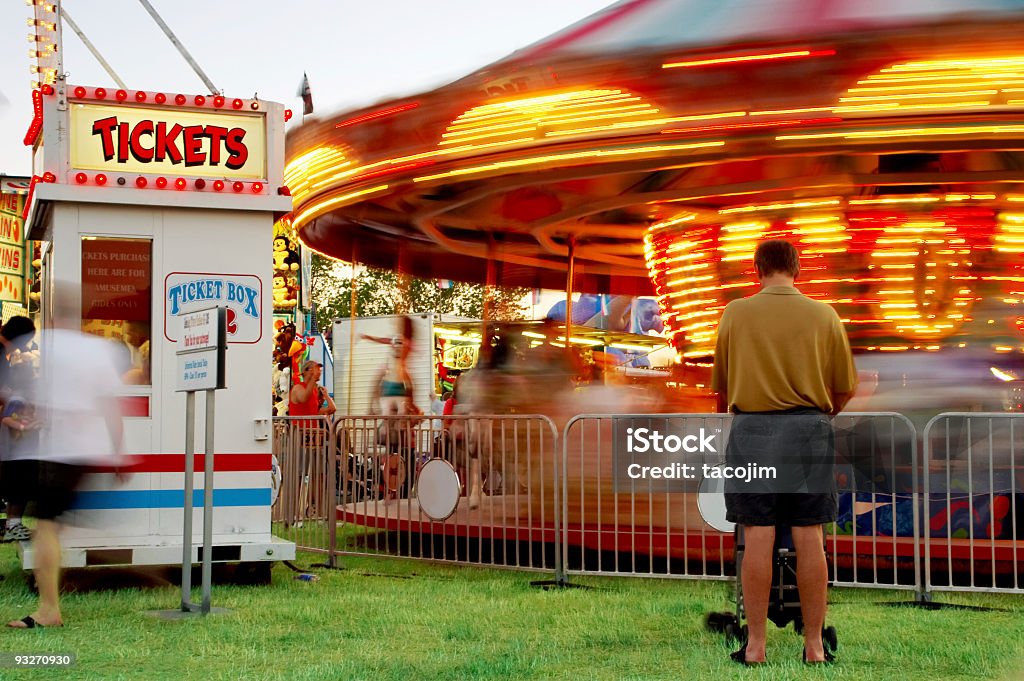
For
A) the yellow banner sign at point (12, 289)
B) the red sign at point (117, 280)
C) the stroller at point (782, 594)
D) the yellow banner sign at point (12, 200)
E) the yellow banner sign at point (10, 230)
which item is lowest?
the stroller at point (782, 594)

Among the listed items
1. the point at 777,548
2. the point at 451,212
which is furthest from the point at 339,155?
the point at 777,548

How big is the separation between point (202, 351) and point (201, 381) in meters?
0.15

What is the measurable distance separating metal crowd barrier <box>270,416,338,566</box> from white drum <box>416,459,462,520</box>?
3.05ft

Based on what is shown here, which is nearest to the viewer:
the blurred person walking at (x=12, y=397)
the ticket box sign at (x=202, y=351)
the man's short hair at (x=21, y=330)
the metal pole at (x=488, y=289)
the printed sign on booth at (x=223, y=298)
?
the blurred person walking at (x=12, y=397)

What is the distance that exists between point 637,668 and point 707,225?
5808 mm

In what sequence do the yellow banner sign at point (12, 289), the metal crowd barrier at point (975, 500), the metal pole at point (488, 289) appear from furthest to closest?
the yellow banner sign at point (12, 289) → the metal pole at point (488, 289) → the metal crowd barrier at point (975, 500)

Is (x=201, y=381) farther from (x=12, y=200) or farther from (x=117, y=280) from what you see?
(x=12, y=200)

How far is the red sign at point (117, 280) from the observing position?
7.62 m

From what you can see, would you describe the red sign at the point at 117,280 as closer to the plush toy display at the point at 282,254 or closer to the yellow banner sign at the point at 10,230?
the plush toy display at the point at 282,254

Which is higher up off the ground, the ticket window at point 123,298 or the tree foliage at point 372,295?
the tree foliage at point 372,295

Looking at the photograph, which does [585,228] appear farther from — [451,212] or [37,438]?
[37,438]

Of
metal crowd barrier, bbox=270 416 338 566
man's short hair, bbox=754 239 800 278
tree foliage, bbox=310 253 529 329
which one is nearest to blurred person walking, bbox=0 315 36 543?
metal crowd barrier, bbox=270 416 338 566

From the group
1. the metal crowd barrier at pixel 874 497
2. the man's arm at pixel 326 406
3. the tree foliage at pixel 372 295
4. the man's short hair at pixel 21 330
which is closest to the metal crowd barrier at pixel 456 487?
the metal crowd barrier at pixel 874 497

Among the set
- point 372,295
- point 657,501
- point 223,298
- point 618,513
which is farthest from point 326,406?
point 372,295
